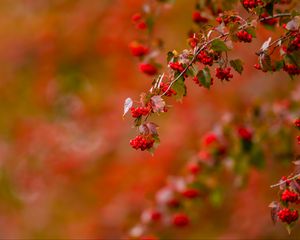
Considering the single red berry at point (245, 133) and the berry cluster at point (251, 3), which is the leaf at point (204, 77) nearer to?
the berry cluster at point (251, 3)

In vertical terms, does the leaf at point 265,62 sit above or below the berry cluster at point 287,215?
above

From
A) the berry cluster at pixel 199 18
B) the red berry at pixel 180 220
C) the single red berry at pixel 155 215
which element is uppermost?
the berry cluster at pixel 199 18

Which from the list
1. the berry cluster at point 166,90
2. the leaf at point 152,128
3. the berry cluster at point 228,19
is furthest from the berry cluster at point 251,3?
the leaf at point 152,128

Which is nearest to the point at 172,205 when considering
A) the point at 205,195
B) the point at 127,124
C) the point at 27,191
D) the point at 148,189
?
the point at 205,195

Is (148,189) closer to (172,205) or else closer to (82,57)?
(82,57)

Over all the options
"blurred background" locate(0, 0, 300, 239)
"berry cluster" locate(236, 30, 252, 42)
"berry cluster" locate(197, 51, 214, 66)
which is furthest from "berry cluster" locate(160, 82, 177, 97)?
"blurred background" locate(0, 0, 300, 239)

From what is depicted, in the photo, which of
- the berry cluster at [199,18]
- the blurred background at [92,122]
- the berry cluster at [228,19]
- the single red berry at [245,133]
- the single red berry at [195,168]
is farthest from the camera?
the blurred background at [92,122]

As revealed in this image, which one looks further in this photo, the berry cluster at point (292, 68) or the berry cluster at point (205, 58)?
the berry cluster at point (292, 68)

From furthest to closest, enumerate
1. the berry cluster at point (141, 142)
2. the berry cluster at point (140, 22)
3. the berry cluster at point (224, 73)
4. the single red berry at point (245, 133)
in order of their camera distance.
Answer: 1. the single red berry at point (245, 133)
2. the berry cluster at point (140, 22)
3. the berry cluster at point (224, 73)
4. the berry cluster at point (141, 142)
